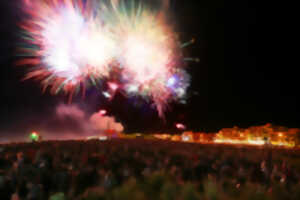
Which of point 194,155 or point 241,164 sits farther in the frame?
point 194,155

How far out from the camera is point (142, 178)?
648cm

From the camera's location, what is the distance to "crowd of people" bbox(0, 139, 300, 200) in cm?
455

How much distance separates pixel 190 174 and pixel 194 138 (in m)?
25.7

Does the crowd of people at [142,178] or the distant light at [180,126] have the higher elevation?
the distant light at [180,126]

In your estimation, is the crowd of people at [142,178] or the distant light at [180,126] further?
the distant light at [180,126]

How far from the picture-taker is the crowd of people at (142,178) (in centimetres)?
455

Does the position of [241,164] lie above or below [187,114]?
below

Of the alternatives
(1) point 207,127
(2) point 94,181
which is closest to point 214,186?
(2) point 94,181

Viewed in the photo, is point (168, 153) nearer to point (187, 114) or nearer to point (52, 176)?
point (52, 176)

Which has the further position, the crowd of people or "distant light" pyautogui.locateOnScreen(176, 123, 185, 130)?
"distant light" pyautogui.locateOnScreen(176, 123, 185, 130)

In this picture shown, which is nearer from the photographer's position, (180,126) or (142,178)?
(142,178)

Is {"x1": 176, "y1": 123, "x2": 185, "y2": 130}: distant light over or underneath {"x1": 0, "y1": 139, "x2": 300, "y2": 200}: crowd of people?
over

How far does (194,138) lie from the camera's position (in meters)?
32.5

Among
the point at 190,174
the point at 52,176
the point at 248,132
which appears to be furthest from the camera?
the point at 248,132
